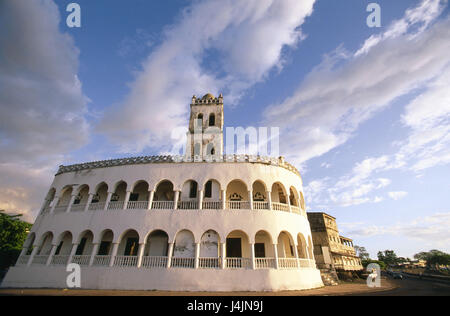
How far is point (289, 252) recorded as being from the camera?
49.7 feet

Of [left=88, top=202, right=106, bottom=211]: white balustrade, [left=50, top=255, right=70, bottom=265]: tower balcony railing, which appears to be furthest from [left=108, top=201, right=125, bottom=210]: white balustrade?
[left=50, top=255, right=70, bottom=265]: tower balcony railing

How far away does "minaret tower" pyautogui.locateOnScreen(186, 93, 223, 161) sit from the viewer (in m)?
20.4

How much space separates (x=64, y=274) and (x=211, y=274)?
939cm

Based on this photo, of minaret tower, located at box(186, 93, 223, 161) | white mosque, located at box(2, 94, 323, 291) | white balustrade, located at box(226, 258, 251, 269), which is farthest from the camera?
minaret tower, located at box(186, 93, 223, 161)

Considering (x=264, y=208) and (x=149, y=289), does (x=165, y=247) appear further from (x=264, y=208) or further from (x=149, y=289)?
(x=264, y=208)

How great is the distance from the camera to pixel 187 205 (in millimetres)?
13875

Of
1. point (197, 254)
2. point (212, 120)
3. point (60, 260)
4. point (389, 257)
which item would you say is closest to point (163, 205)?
point (197, 254)

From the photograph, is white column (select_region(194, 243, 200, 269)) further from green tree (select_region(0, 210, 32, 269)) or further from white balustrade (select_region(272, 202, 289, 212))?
green tree (select_region(0, 210, 32, 269))

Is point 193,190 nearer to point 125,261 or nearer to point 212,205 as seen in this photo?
point 212,205

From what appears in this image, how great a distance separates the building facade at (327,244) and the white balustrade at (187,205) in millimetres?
15753

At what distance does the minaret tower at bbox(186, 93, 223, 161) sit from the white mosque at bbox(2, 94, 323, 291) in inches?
220

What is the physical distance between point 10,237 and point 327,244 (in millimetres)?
36267

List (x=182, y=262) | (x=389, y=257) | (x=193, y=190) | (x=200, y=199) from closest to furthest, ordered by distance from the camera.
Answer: (x=182, y=262), (x=200, y=199), (x=193, y=190), (x=389, y=257)
